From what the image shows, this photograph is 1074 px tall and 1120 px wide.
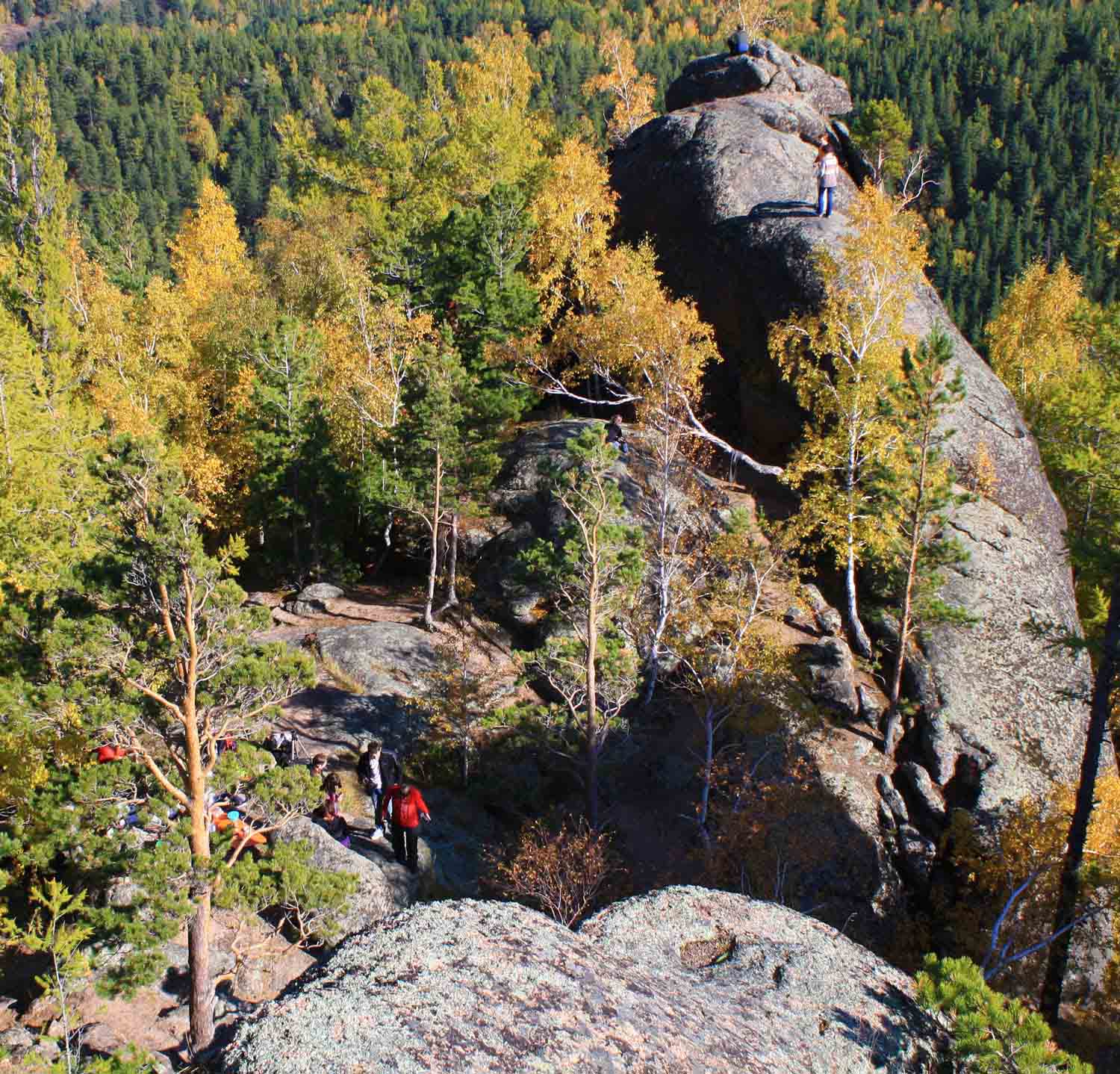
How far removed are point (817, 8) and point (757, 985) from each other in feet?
613

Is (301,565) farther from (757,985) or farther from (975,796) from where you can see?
(757,985)

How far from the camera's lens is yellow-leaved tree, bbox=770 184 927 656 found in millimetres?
21375

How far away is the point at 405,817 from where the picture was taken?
15.5 meters

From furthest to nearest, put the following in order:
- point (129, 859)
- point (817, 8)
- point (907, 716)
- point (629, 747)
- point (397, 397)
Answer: point (817, 8)
point (397, 397)
point (629, 747)
point (907, 716)
point (129, 859)

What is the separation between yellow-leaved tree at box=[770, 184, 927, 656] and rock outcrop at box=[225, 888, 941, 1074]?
13851 mm

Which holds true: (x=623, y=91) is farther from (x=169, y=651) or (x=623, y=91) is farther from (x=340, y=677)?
(x=169, y=651)

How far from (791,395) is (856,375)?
26.5ft

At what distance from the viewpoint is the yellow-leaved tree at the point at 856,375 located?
21375 mm

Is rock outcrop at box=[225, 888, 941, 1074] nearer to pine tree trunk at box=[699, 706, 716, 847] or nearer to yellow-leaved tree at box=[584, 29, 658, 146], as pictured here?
pine tree trunk at box=[699, 706, 716, 847]

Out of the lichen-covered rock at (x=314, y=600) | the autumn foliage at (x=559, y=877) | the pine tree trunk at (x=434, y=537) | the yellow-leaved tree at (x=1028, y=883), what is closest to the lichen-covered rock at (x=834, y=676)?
the yellow-leaved tree at (x=1028, y=883)

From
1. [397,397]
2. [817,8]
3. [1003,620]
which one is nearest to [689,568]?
[1003,620]

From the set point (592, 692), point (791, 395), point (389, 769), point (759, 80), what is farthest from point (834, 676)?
point (759, 80)

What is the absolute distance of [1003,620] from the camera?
22703mm

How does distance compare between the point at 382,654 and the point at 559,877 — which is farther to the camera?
the point at 382,654
